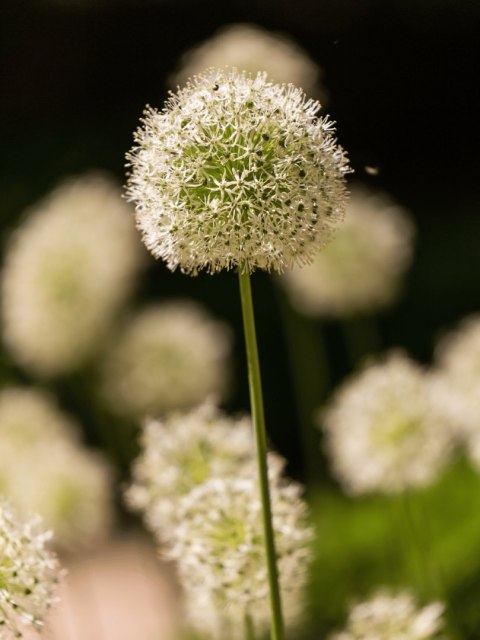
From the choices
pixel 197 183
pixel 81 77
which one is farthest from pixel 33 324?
pixel 197 183

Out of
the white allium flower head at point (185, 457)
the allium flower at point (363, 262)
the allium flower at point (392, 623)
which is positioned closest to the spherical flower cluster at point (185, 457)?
the white allium flower head at point (185, 457)

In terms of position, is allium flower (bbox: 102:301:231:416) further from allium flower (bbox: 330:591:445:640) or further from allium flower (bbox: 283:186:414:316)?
allium flower (bbox: 330:591:445:640)

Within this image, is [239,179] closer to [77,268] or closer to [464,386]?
[464,386]

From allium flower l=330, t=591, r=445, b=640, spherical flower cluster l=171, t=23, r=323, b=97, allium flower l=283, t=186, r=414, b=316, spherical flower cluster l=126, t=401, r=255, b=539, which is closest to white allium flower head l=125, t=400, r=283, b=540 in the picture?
spherical flower cluster l=126, t=401, r=255, b=539

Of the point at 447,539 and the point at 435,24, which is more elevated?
the point at 435,24

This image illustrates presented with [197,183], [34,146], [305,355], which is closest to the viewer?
[197,183]

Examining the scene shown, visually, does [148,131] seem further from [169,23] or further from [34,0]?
[34,0]

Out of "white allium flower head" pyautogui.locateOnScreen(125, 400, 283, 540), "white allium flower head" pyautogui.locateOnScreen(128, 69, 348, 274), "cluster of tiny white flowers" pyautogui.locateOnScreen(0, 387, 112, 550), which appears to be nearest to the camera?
"white allium flower head" pyautogui.locateOnScreen(128, 69, 348, 274)

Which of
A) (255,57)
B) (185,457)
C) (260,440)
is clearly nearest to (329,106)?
(255,57)
